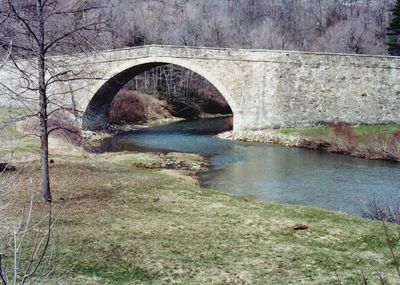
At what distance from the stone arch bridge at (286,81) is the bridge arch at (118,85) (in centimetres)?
7

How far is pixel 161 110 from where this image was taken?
47.8 meters

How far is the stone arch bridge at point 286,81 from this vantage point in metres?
32.7

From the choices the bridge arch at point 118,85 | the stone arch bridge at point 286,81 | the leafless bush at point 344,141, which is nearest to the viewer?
the leafless bush at point 344,141

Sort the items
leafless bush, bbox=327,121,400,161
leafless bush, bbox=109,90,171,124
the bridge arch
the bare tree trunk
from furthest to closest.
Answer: leafless bush, bbox=109,90,171,124 < the bridge arch < leafless bush, bbox=327,121,400,161 < the bare tree trunk

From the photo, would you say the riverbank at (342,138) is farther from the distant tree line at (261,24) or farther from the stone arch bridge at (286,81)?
the distant tree line at (261,24)

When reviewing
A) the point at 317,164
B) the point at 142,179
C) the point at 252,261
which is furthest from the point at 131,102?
the point at 252,261

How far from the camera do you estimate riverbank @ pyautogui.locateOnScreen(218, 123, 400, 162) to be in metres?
26.0

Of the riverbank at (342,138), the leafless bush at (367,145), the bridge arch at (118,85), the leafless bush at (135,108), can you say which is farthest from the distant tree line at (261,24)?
the leafless bush at (367,145)

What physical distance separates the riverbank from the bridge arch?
3.24 m

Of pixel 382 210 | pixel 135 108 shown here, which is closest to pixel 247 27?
pixel 135 108

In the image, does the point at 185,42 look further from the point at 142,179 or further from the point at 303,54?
the point at 142,179

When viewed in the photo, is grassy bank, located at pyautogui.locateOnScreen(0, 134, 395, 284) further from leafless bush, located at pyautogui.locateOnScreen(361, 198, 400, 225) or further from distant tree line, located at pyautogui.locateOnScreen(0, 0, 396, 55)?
distant tree line, located at pyautogui.locateOnScreen(0, 0, 396, 55)

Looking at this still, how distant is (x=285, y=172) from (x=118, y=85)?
19132mm

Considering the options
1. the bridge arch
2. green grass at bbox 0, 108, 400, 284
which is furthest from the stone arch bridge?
green grass at bbox 0, 108, 400, 284
